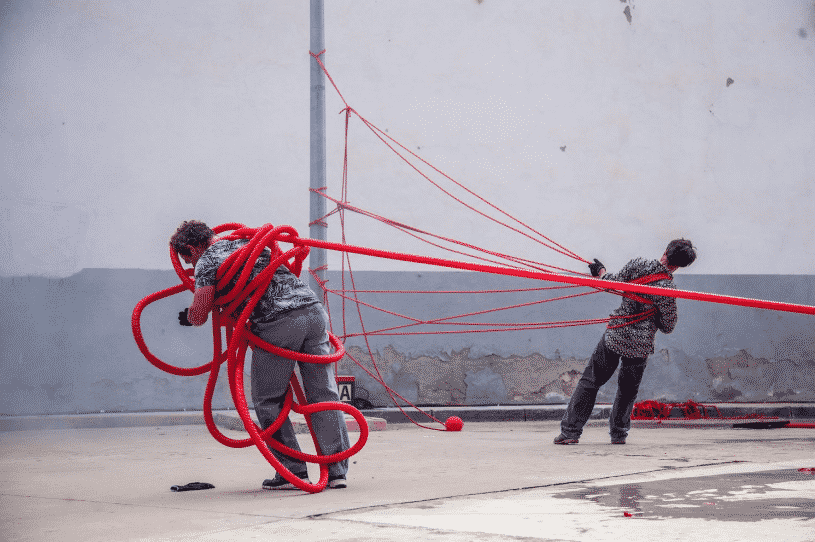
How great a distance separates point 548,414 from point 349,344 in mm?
2359

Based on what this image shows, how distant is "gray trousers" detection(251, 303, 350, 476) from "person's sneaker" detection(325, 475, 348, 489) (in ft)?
0.06

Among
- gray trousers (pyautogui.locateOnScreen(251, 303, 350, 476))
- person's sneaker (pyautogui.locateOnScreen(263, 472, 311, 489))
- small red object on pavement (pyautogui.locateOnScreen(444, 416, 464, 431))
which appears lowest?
small red object on pavement (pyautogui.locateOnScreen(444, 416, 464, 431))

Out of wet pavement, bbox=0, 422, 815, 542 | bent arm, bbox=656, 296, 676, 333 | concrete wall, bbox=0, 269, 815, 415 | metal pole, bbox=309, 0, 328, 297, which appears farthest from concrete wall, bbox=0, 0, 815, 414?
bent arm, bbox=656, 296, 676, 333

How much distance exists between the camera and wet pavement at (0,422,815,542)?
308 cm

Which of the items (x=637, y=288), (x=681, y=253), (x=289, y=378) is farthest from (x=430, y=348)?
(x=637, y=288)

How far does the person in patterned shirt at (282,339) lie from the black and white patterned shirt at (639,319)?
2.81 meters

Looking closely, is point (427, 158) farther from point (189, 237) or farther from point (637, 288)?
point (637, 288)

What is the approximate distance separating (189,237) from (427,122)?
662cm

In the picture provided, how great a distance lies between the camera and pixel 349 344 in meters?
10.4

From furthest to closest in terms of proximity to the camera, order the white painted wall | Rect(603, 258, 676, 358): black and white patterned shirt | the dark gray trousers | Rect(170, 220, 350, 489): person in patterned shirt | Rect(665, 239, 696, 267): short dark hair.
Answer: the white painted wall
the dark gray trousers
Rect(603, 258, 676, 358): black and white patterned shirt
Rect(665, 239, 696, 267): short dark hair
Rect(170, 220, 350, 489): person in patterned shirt

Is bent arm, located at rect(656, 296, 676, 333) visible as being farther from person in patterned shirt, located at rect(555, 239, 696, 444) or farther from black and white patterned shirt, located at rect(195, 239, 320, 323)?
black and white patterned shirt, located at rect(195, 239, 320, 323)

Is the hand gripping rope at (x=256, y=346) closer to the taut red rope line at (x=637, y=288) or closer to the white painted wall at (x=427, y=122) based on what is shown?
the taut red rope line at (x=637, y=288)

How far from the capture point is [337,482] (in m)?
4.29

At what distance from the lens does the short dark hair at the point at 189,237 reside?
437 centimetres
